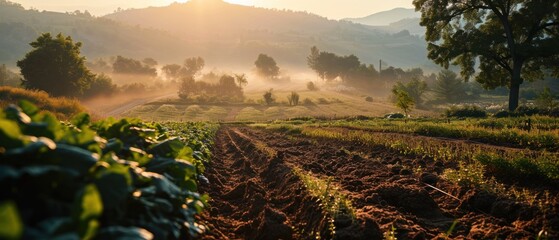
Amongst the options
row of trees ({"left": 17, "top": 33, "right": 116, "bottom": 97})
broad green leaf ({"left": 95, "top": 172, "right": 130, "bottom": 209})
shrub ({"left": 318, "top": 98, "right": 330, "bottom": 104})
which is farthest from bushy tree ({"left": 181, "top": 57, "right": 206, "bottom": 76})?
broad green leaf ({"left": 95, "top": 172, "right": 130, "bottom": 209})

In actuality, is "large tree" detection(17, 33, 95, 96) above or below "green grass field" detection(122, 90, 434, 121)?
above

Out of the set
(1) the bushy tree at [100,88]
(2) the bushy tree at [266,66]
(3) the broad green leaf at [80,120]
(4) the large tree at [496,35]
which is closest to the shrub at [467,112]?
(4) the large tree at [496,35]

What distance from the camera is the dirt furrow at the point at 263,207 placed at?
680 cm

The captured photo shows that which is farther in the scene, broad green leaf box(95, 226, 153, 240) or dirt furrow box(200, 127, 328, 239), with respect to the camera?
dirt furrow box(200, 127, 328, 239)

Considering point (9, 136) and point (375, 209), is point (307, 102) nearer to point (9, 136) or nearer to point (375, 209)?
point (375, 209)

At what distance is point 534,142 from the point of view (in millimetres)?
16125

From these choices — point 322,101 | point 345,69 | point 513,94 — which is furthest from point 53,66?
point 345,69

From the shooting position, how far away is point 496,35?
115 ft

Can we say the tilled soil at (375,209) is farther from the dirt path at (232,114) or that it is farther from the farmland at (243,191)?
the dirt path at (232,114)

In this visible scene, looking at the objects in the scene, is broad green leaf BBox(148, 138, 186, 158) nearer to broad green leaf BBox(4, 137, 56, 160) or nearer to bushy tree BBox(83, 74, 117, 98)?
broad green leaf BBox(4, 137, 56, 160)

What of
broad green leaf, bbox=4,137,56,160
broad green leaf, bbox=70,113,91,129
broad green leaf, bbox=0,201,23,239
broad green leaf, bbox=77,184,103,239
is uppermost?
broad green leaf, bbox=4,137,56,160

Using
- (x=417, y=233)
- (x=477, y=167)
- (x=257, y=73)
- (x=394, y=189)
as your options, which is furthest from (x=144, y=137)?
(x=257, y=73)

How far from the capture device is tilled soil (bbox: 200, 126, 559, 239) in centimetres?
641

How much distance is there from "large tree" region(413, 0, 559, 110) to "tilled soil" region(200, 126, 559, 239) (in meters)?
26.3
